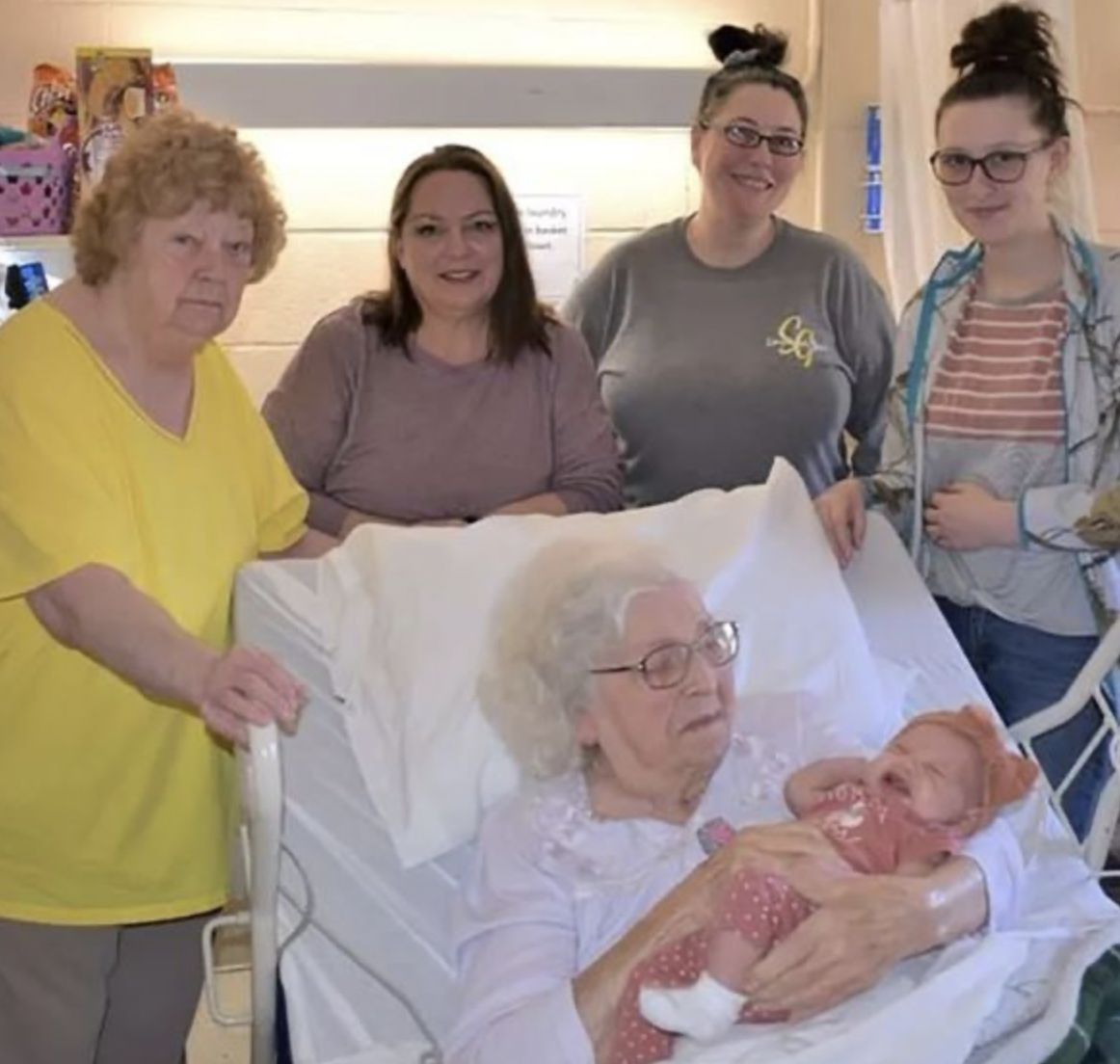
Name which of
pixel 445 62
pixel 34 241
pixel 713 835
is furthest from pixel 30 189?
pixel 713 835

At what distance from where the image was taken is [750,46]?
265 cm

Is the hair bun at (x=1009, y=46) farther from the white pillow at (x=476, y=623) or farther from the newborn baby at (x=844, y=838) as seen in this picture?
the newborn baby at (x=844, y=838)

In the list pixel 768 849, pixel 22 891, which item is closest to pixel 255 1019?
pixel 22 891

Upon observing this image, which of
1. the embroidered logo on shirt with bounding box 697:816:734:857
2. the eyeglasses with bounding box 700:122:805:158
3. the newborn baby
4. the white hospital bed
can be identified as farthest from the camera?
the eyeglasses with bounding box 700:122:805:158

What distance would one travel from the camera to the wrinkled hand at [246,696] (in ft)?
4.59

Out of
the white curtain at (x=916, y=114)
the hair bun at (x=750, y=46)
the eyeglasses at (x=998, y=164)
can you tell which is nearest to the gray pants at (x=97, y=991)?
the eyeglasses at (x=998, y=164)

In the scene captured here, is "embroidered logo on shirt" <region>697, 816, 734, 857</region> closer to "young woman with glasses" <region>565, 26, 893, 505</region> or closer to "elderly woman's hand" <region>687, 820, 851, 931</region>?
"elderly woman's hand" <region>687, 820, 851, 931</region>

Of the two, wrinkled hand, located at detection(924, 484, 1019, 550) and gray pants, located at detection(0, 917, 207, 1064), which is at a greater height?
wrinkled hand, located at detection(924, 484, 1019, 550)

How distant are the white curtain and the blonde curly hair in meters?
1.52

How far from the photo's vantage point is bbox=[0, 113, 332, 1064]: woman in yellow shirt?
1.60 m

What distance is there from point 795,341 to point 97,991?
4.46 feet

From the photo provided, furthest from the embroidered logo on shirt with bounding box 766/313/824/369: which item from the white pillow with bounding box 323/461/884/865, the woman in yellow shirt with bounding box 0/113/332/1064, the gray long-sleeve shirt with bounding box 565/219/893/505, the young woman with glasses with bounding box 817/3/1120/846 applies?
the woman in yellow shirt with bounding box 0/113/332/1064

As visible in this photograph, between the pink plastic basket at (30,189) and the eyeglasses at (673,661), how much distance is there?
1488 mm

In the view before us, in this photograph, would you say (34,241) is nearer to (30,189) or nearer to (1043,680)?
(30,189)
